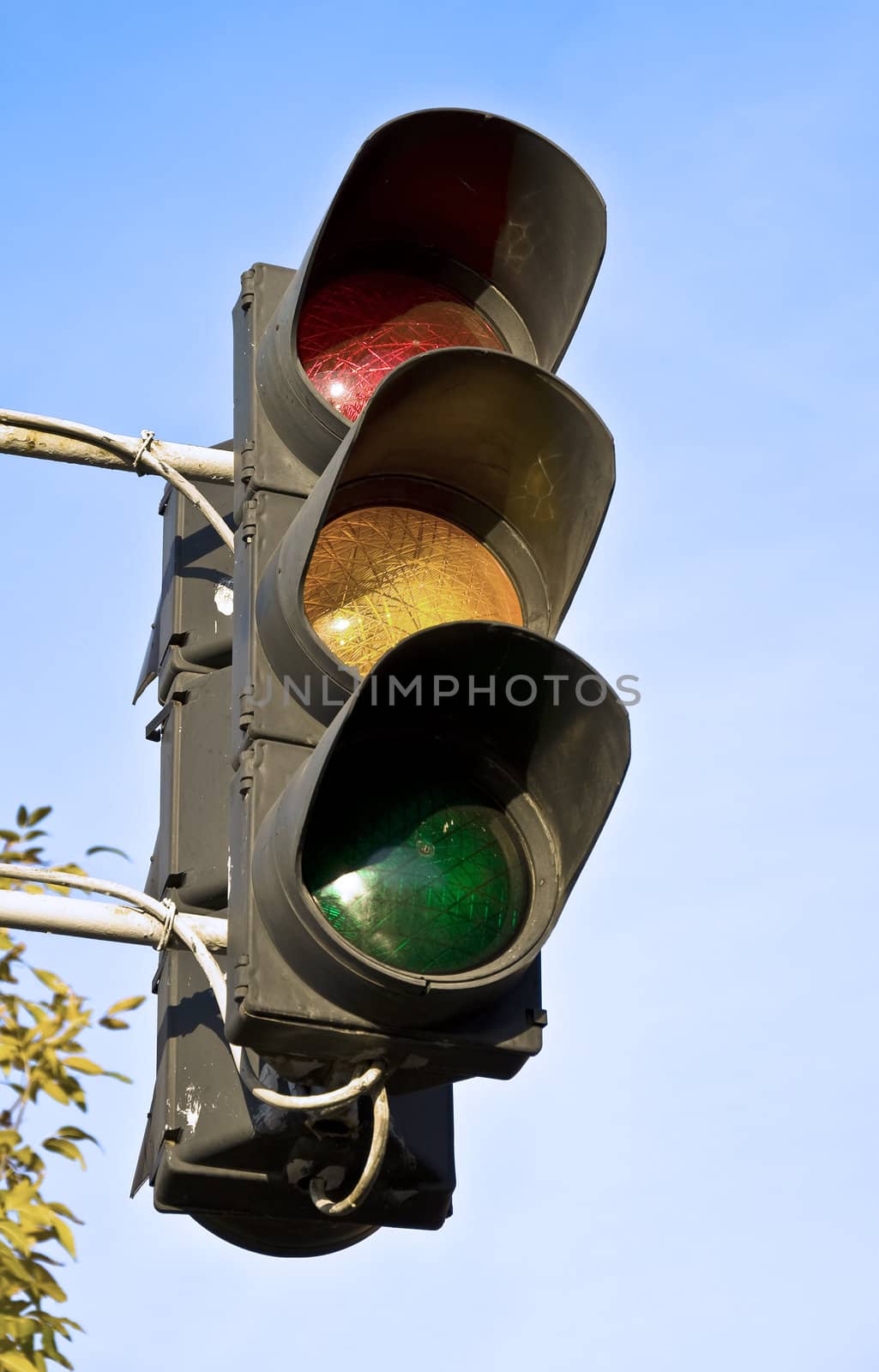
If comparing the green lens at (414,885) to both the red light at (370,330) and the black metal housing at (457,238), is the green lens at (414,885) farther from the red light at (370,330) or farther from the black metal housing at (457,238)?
the red light at (370,330)

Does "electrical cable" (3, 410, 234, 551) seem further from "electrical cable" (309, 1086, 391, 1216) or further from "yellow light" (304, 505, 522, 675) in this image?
"electrical cable" (309, 1086, 391, 1216)

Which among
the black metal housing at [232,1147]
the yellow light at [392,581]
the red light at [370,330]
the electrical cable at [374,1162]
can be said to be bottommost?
the electrical cable at [374,1162]

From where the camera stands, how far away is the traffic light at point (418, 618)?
12.8 feet

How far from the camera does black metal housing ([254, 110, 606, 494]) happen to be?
451cm

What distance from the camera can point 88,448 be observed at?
5.01 metres

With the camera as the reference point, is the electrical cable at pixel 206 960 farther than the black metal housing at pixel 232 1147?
No

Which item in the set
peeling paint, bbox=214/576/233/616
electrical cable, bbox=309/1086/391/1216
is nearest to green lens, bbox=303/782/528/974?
electrical cable, bbox=309/1086/391/1216

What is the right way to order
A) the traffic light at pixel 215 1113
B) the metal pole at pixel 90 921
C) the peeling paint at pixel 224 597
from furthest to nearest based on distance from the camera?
the peeling paint at pixel 224 597 → the traffic light at pixel 215 1113 → the metal pole at pixel 90 921

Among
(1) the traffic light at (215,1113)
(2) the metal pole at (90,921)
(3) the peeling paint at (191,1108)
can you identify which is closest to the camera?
(2) the metal pole at (90,921)

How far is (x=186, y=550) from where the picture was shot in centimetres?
561

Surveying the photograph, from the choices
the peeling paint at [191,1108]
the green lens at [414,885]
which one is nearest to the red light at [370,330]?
the green lens at [414,885]

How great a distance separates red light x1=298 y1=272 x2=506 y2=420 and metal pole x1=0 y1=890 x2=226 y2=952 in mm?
998

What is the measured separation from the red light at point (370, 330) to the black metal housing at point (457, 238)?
34 millimetres

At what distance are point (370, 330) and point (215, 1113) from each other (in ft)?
5.21
